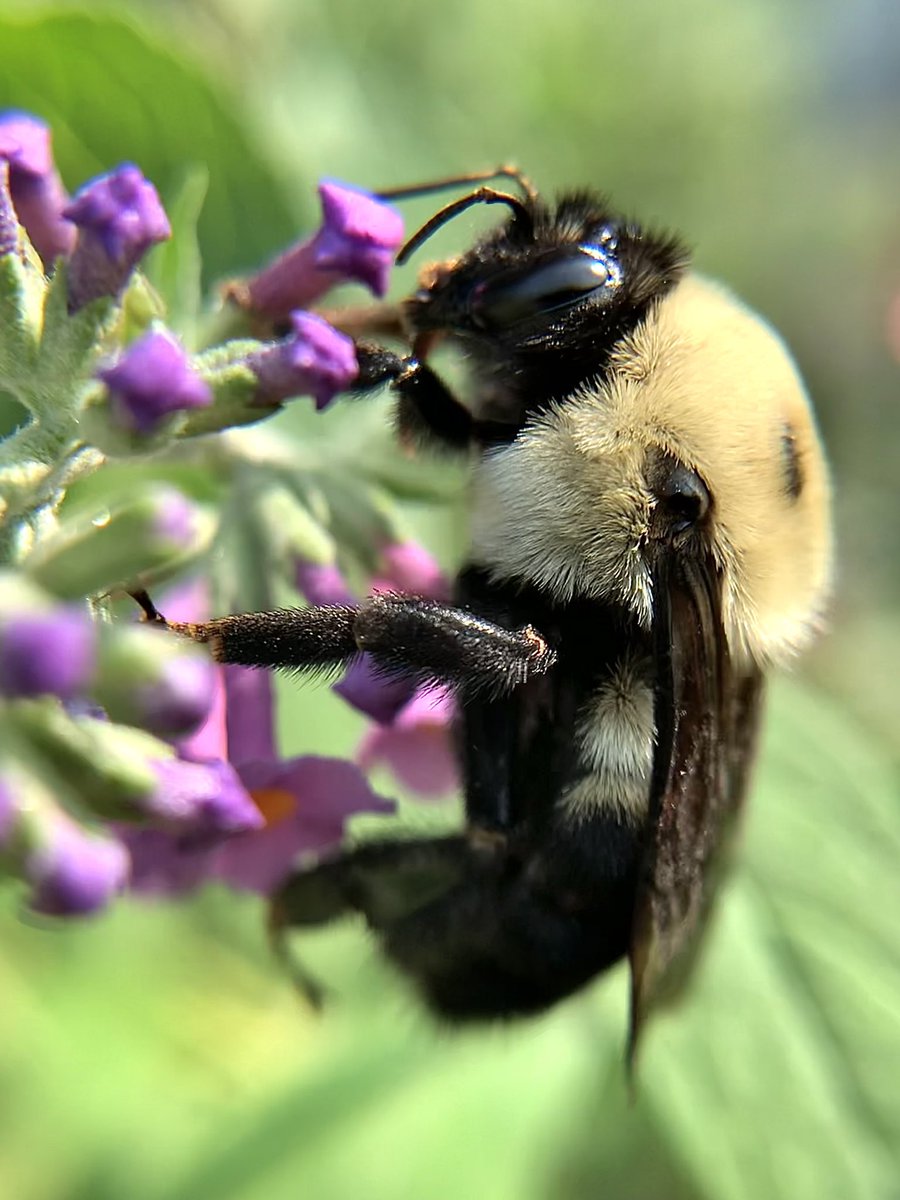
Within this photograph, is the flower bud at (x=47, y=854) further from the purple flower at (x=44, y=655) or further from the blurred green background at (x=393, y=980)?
the blurred green background at (x=393, y=980)

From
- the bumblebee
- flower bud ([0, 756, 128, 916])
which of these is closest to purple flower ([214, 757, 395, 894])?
the bumblebee

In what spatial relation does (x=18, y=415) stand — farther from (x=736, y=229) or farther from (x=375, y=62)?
(x=736, y=229)

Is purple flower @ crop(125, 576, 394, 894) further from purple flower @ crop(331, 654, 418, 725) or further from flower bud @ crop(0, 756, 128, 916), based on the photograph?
flower bud @ crop(0, 756, 128, 916)


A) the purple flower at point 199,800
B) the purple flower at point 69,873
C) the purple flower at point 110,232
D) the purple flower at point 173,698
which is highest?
the purple flower at point 110,232

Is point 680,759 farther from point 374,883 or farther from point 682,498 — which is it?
point 374,883

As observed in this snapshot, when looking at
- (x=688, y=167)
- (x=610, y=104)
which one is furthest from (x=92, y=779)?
(x=688, y=167)

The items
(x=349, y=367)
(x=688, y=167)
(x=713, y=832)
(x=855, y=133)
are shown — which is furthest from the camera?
(x=855, y=133)

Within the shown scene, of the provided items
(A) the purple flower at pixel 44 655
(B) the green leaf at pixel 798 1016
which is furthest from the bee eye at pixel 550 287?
(B) the green leaf at pixel 798 1016
